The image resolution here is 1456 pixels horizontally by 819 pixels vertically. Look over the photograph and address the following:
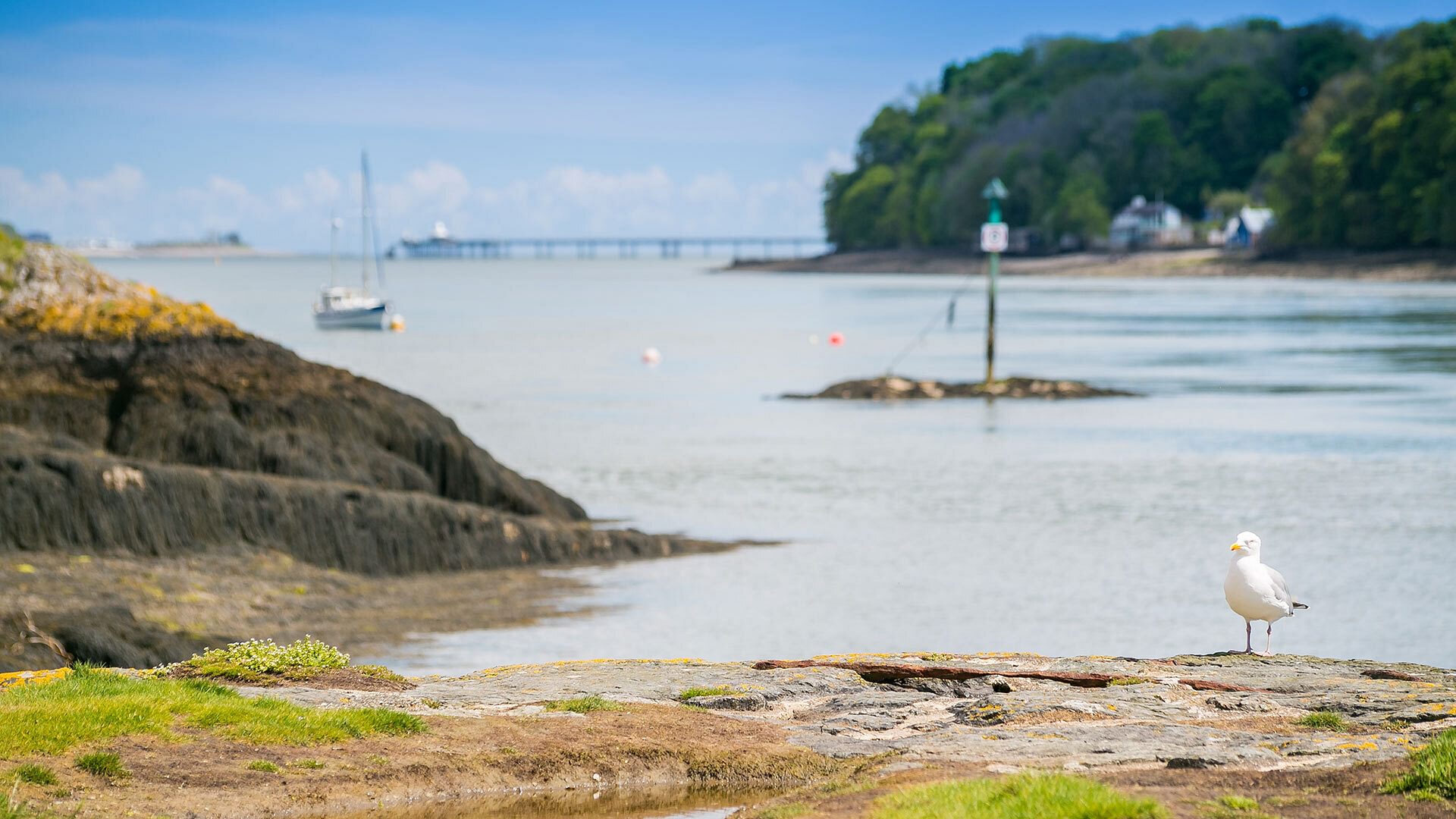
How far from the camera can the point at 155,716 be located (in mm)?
8812

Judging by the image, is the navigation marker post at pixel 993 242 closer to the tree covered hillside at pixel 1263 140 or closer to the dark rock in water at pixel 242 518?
the dark rock in water at pixel 242 518

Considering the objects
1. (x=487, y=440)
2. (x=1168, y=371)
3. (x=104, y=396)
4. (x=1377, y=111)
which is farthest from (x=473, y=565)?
(x=1377, y=111)

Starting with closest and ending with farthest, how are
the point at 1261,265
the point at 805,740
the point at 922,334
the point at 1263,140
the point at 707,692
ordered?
the point at 805,740
the point at 707,692
the point at 922,334
the point at 1261,265
the point at 1263,140

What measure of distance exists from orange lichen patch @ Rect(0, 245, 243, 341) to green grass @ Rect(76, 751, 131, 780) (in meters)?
14.7

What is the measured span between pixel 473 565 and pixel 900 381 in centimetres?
3195

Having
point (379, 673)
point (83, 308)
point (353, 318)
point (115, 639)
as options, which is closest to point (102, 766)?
point (379, 673)

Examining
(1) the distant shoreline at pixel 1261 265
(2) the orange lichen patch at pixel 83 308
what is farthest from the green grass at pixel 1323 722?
(1) the distant shoreline at pixel 1261 265

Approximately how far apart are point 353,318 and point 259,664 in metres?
90.6

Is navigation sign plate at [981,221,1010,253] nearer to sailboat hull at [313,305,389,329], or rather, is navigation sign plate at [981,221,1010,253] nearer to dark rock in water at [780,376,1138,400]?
dark rock in water at [780,376,1138,400]

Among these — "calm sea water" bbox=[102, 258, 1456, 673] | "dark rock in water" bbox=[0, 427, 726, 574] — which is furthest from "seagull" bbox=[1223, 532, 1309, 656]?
"dark rock in water" bbox=[0, 427, 726, 574]

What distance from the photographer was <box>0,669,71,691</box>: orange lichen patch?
976cm

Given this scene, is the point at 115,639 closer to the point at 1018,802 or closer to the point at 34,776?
the point at 34,776

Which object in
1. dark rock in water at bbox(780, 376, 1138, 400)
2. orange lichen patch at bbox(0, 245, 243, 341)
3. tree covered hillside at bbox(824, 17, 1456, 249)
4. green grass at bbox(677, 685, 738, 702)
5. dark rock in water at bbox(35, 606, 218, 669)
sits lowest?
dark rock in water at bbox(780, 376, 1138, 400)

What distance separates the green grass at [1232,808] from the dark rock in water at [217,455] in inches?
555
